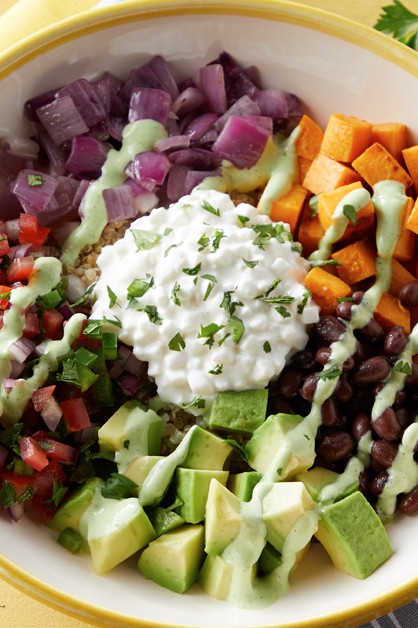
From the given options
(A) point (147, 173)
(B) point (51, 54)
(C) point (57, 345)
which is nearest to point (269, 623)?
(C) point (57, 345)

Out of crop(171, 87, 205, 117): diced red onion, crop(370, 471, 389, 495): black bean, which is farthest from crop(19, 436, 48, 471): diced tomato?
crop(171, 87, 205, 117): diced red onion

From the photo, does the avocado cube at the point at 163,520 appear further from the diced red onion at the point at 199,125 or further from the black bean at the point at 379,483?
the diced red onion at the point at 199,125

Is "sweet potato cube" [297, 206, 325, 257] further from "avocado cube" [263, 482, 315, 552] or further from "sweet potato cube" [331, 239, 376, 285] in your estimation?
"avocado cube" [263, 482, 315, 552]

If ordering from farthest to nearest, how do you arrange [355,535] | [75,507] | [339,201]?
[339,201] → [75,507] → [355,535]

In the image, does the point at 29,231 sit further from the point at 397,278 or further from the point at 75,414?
the point at 397,278

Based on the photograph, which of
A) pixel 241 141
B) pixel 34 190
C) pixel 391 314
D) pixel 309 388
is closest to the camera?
pixel 309 388

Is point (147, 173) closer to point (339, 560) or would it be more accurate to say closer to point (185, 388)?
point (185, 388)

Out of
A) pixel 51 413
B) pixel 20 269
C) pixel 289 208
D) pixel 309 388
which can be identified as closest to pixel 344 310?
pixel 309 388

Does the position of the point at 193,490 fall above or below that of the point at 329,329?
below
